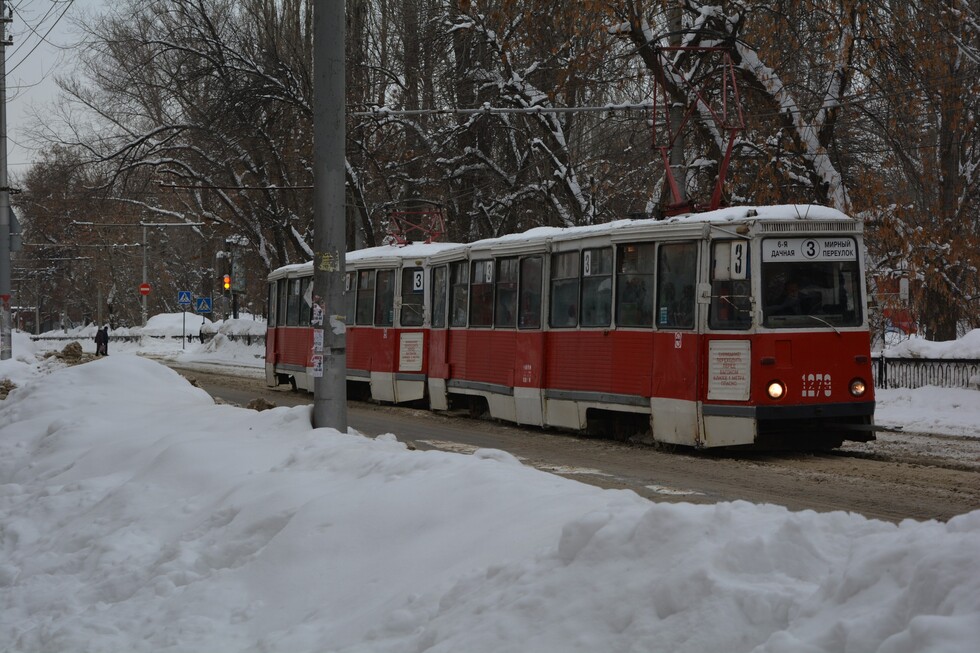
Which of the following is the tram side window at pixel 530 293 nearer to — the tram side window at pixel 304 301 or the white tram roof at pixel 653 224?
the white tram roof at pixel 653 224

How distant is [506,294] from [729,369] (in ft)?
18.9

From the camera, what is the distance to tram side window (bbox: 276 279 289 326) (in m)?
28.3

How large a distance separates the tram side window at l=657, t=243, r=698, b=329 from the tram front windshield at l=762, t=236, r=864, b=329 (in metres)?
0.94

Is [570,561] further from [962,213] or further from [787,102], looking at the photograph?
[962,213]

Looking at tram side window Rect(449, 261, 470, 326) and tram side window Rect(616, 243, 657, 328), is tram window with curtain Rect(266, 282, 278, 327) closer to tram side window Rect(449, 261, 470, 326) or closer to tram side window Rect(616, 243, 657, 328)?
tram side window Rect(449, 261, 470, 326)

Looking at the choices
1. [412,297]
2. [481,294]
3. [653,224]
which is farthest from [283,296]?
[653,224]

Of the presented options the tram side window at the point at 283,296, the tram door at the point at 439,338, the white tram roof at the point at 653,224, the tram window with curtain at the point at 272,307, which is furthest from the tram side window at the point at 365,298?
the tram window with curtain at the point at 272,307

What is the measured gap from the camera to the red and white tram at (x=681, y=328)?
13789 millimetres

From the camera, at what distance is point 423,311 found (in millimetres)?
22344

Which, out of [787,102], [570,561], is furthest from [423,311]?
[570,561]

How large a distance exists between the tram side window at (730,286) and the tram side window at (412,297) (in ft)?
29.7

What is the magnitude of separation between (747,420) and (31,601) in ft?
27.8

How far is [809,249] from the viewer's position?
13.9m

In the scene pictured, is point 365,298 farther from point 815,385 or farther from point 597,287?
point 815,385
